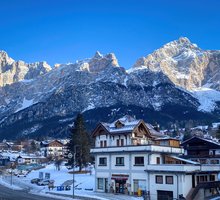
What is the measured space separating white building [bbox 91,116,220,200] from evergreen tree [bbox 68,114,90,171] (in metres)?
27.1

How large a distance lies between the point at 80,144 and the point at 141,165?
41666 mm

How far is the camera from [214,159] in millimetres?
99750

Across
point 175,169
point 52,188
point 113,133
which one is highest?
point 113,133

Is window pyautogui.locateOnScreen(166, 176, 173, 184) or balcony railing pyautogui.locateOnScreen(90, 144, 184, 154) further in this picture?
balcony railing pyautogui.locateOnScreen(90, 144, 184, 154)

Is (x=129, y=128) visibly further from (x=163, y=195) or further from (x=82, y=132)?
(x=82, y=132)

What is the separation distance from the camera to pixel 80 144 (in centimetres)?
11000

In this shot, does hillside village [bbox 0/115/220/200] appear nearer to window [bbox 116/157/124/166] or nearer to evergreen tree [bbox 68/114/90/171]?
window [bbox 116/157/124/166]

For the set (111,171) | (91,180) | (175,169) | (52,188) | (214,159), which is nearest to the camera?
(175,169)

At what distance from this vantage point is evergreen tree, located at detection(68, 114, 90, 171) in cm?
10919

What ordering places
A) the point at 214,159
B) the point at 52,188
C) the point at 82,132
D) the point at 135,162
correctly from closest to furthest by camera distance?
the point at 135,162
the point at 52,188
the point at 214,159
the point at 82,132

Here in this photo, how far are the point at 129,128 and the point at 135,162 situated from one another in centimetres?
730

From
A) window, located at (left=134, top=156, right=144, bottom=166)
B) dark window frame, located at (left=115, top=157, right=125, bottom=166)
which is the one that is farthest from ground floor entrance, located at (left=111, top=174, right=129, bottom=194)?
window, located at (left=134, top=156, right=144, bottom=166)

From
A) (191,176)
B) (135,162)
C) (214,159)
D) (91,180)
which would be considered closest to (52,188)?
(91,180)

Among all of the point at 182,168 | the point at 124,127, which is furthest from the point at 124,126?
the point at 182,168
